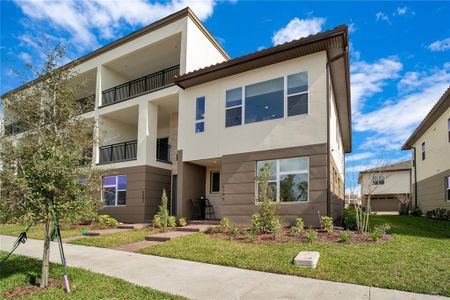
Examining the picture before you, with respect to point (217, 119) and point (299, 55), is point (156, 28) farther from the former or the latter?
point (299, 55)

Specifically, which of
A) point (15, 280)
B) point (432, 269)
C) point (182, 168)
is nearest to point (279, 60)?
point (182, 168)

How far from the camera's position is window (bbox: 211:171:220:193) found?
1686cm

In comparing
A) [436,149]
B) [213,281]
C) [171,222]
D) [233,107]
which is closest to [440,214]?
[436,149]

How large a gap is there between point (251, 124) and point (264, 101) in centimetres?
110

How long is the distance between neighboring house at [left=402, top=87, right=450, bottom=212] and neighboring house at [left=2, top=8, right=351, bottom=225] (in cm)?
549

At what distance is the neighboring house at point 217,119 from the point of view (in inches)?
473

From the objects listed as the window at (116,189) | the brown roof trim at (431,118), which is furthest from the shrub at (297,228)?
the brown roof trim at (431,118)

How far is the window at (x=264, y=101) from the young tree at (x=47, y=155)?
7.35 meters

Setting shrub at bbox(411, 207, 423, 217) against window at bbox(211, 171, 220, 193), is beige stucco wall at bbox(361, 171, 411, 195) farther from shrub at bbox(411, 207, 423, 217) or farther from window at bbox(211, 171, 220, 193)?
window at bbox(211, 171, 220, 193)

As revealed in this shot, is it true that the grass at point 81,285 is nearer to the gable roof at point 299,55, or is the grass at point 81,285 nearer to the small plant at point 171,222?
the small plant at point 171,222

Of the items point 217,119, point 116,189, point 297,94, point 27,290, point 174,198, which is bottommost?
point 27,290

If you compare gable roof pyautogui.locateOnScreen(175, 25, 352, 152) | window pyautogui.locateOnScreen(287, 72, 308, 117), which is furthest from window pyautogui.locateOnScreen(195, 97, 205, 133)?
window pyautogui.locateOnScreen(287, 72, 308, 117)

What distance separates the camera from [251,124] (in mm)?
13477

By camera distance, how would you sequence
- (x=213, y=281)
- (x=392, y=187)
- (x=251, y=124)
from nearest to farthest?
(x=213, y=281) < (x=251, y=124) < (x=392, y=187)
